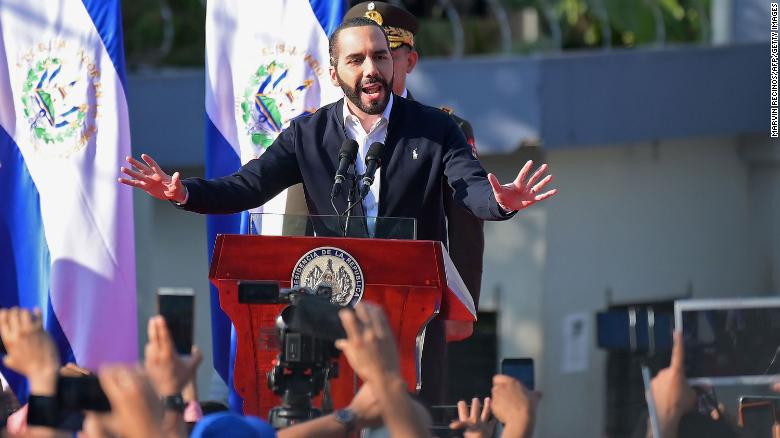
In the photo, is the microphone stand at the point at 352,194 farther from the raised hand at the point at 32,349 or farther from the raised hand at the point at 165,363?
the raised hand at the point at 32,349

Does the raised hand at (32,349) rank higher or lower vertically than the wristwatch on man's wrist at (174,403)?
higher

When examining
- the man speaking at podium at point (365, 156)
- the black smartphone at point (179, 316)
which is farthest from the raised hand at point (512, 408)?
the black smartphone at point (179, 316)

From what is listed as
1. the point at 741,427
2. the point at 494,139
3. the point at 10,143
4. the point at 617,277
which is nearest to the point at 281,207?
the point at 10,143

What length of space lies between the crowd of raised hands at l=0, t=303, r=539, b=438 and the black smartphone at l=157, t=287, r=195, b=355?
0.90 m

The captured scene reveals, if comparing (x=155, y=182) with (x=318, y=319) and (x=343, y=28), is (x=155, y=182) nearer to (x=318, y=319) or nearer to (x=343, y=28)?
(x=343, y=28)

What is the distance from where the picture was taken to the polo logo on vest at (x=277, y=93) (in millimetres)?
5957

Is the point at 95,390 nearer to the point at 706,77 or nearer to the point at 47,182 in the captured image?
the point at 47,182

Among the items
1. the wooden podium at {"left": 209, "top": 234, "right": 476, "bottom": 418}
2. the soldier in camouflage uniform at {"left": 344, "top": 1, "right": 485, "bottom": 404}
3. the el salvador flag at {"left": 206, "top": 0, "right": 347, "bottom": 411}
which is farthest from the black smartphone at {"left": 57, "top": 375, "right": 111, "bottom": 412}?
the el salvador flag at {"left": 206, "top": 0, "right": 347, "bottom": 411}

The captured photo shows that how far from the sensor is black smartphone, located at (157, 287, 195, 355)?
4816 millimetres

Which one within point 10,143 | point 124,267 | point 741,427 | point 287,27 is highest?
point 287,27

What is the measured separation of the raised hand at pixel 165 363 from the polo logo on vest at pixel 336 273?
490 millimetres

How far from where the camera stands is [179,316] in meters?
4.98

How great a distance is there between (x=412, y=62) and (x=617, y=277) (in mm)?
5485

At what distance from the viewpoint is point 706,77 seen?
11.3 metres
